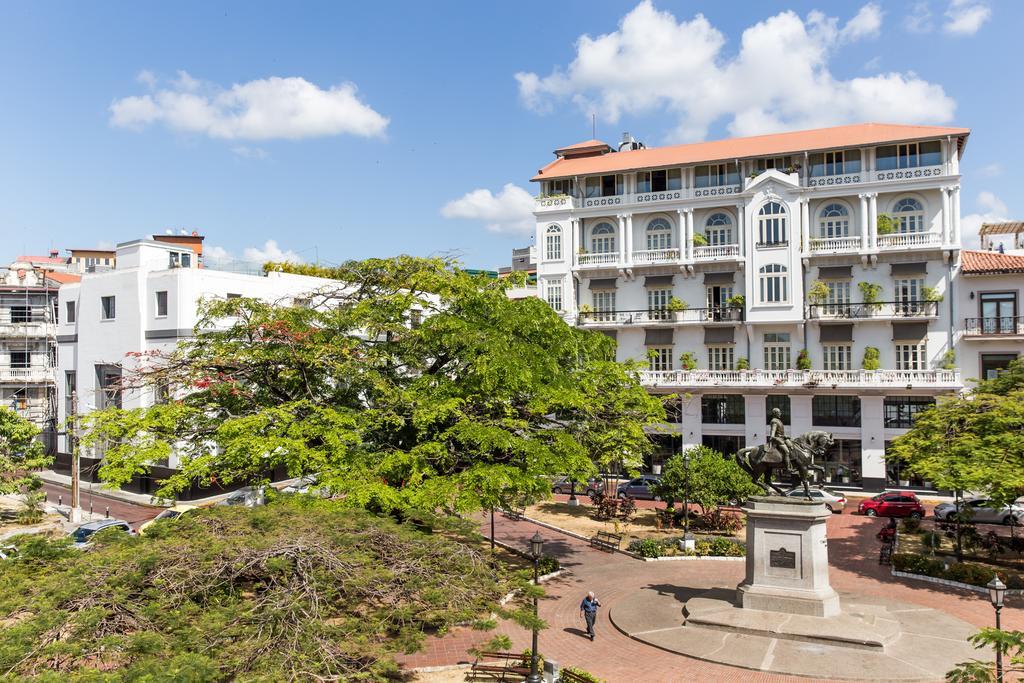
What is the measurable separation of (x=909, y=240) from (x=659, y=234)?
14.7 meters

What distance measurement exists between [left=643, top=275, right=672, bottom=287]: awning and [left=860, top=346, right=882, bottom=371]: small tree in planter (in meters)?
12.4

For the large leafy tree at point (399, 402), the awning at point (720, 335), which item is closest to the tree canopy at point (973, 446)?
the large leafy tree at point (399, 402)

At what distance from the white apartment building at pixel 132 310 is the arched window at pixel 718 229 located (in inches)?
959

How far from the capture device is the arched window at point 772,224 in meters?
44.5

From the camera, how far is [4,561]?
44.4 ft

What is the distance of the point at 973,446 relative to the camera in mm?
25141

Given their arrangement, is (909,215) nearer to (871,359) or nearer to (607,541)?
(871,359)

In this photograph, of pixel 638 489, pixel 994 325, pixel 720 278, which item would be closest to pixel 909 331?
pixel 994 325

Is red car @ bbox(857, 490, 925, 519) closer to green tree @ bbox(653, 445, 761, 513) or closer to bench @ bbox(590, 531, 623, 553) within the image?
green tree @ bbox(653, 445, 761, 513)

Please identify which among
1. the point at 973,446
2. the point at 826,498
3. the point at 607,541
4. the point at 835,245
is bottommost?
the point at 607,541

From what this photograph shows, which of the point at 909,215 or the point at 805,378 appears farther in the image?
the point at 805,378

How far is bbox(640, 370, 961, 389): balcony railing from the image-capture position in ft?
135

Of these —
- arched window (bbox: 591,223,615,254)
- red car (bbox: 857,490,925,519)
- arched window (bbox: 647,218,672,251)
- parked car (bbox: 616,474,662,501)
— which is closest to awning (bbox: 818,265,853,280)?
arched window (bbox: 647,218,672,251)

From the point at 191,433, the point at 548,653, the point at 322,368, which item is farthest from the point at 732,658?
the point at 191,433
